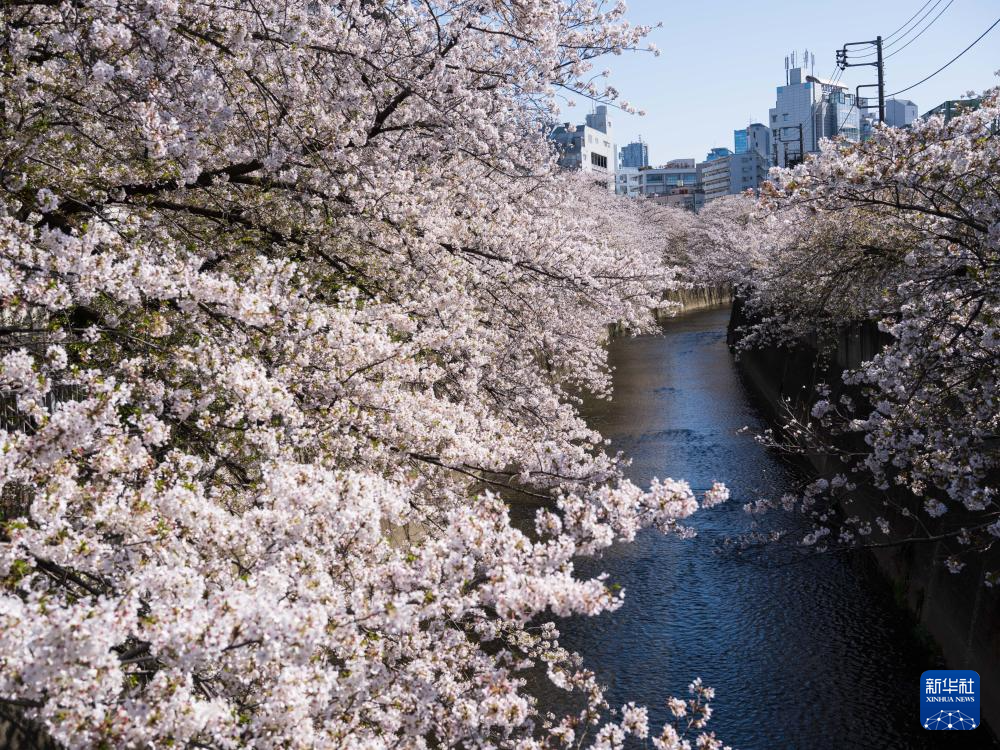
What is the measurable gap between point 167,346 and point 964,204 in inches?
322

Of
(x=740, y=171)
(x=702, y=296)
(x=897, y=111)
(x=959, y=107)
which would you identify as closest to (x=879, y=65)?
(x=959, y=107)

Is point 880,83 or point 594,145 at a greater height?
point 594,145

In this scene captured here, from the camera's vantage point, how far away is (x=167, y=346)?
6.12 m

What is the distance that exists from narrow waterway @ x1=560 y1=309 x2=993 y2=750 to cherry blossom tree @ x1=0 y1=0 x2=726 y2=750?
1443mm

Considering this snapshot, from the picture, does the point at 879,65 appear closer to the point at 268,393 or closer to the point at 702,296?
the point at 268,393

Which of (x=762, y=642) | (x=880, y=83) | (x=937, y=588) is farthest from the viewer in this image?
(x=880, y=83)

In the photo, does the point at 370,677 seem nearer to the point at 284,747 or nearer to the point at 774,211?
the point at 284,747

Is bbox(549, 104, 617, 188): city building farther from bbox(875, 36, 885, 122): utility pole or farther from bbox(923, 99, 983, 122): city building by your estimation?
bbox(923, 99, 983, 122): city building

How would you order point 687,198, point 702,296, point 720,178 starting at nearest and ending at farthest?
point 702,296, point 687,198, point 720,178

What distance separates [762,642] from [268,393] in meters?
9.96

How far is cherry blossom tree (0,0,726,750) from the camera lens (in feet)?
13.2

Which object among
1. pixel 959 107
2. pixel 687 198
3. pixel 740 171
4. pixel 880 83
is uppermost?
pixel 740 171

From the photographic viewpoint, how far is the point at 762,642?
1284 centimetres

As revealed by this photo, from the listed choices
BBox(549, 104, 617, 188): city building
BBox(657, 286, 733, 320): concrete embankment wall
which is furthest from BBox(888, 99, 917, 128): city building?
BBox(657, 286, 733, 320): concrete embankment wall
